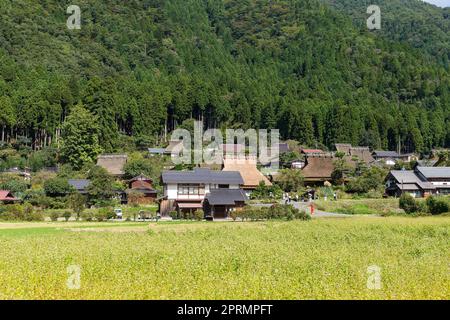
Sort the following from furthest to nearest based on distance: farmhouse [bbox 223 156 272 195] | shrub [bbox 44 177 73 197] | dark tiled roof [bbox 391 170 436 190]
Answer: dark tiled roof [bbox 391 170 436 190]
farmhouse [bbox 223 156 272 195]
shrub [bbox 44 177 73 197]

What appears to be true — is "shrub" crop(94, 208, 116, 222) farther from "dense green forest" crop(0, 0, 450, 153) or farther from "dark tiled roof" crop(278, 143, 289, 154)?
"dark tiled roof" crop(278, 143, 289, 154)

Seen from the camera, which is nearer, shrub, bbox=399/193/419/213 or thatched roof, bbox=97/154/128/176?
shrub, bbox=399/193/419/213

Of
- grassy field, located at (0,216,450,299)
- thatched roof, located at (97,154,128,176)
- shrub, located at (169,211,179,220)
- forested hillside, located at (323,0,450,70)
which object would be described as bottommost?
shrub, located at (169,211,179,220)

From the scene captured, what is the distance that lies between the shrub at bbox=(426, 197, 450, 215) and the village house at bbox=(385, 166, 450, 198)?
8.66 m

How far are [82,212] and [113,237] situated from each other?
523 inches

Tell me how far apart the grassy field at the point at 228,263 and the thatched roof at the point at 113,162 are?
72.6 feet

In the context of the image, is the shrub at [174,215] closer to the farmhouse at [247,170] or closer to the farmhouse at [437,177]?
the farmhouse at [247,170]

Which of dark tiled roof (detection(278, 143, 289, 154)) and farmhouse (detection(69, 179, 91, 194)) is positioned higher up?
dark tiled roof (detection(278, 143, 289, 154))

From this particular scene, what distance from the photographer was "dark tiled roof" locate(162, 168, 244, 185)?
125ft

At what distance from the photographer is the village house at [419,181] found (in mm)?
42844

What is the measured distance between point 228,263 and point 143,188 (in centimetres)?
2785

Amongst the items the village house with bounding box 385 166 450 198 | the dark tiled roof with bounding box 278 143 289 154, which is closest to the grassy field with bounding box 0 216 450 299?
the village house with bounding box 385 166 450 198

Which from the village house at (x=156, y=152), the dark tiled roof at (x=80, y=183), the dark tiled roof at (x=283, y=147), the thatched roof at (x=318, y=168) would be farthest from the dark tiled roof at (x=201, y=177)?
the dark tiled roof at (x=283, y=147)
